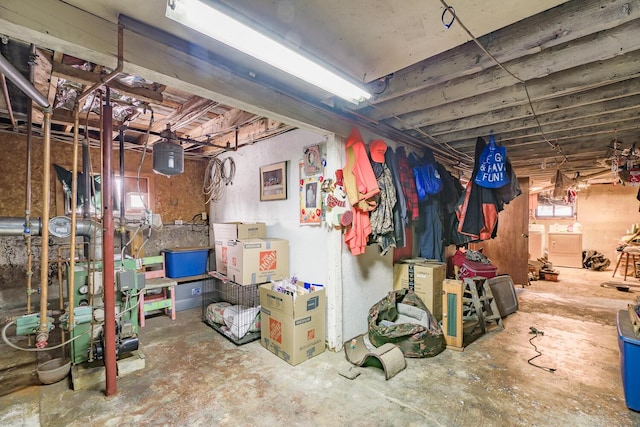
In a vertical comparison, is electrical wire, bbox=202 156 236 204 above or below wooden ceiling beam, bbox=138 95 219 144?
below

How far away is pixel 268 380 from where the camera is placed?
2.37 m

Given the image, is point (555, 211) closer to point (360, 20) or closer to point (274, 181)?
point (274, 181)

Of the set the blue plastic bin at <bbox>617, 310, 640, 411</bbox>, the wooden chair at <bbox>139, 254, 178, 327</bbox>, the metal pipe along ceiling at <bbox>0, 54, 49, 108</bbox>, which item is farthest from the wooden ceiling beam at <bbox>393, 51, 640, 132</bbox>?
the wooden chair at <bbox>139, 254, 178, 327</bbox>

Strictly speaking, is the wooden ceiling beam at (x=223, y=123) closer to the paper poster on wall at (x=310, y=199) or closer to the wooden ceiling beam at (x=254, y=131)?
the wooden ceiling beam at (x=254, y=131)

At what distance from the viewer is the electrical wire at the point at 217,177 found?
4.72 metres

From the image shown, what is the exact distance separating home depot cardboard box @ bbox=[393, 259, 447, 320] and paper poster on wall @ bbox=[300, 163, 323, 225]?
134 cm

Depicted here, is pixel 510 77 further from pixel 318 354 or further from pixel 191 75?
pixel 318 354

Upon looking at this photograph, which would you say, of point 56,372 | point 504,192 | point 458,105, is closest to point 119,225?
point 56,372

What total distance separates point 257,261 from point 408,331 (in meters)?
1.73

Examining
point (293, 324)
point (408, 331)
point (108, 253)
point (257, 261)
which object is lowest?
point (408, 331)

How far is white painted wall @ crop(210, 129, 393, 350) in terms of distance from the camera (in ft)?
9.59

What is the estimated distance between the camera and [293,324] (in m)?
2.61

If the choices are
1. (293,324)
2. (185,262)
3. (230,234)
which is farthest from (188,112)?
(293,324)

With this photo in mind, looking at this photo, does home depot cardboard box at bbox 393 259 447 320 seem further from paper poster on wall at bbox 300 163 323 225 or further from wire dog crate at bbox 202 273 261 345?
wire dog crate at bbox 202 273 261 345
